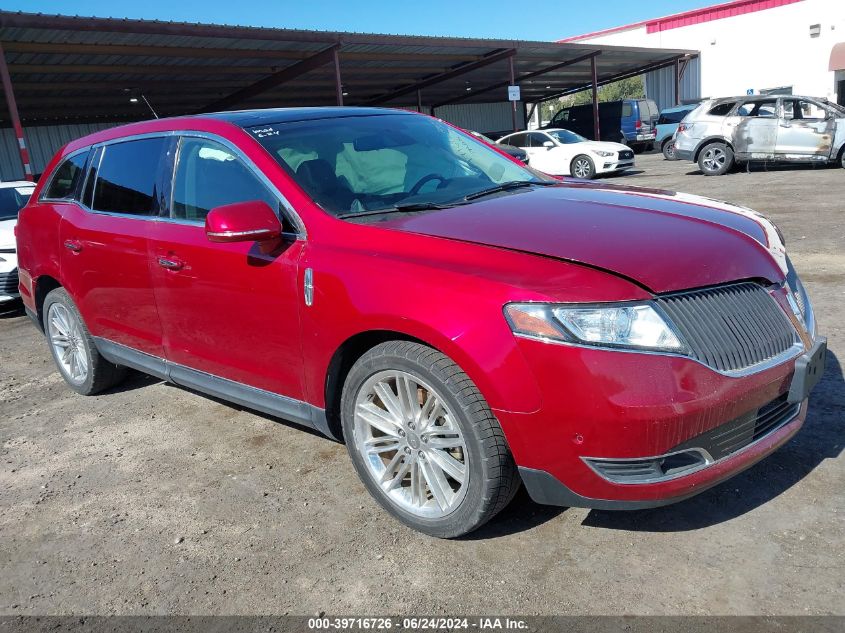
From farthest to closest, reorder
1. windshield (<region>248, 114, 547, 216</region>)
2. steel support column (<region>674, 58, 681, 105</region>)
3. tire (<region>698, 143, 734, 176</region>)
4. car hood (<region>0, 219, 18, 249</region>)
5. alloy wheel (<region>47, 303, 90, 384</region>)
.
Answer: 1. steel support column (<region>674, 58, 681, 105</region>)
2. tire (<region>698, 143, 734, 176</region>)
3. car hood (<region>0, 219, 18, 249</region>)
4. alloy wheel (<region>47, 303, 90, 384</region>)
5. windshield (<region>248, 114, 547, 216</region>)

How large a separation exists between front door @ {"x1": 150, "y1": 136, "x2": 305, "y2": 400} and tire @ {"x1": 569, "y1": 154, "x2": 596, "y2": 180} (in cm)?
Answer: 1563

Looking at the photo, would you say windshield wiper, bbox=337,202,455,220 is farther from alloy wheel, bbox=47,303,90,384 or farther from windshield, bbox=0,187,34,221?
windshield, bbox=0,187,34,221

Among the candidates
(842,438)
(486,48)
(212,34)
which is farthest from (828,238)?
(486,48)

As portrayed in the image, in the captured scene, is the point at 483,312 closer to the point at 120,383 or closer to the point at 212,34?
the point at 120,383

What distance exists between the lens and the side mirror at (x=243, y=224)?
2832 mm

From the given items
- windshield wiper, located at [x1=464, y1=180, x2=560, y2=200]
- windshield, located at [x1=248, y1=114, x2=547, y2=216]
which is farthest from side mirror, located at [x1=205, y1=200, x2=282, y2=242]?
windshield wiper, located at [x1=464, y1=180, x2=560, y2=200]

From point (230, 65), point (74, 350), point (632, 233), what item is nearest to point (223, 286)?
point (632, 233)

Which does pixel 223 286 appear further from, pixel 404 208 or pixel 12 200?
pixel 12 200

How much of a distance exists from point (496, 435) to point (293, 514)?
1121 mm

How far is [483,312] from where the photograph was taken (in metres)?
2.35

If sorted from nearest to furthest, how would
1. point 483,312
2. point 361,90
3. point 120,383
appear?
point 483,312 → point 120,383 → point 361,90

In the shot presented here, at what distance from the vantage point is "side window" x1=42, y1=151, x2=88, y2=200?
4465 millimetres

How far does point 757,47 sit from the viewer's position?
33719 millimetres

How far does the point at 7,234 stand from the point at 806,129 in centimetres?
1495
